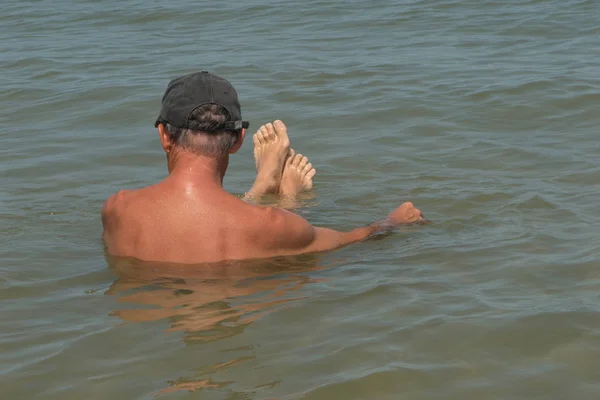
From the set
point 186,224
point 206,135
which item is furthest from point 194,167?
point 186,224

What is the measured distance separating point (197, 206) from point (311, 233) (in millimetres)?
693

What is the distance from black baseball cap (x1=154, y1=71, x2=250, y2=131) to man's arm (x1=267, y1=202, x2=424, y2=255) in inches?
19.7

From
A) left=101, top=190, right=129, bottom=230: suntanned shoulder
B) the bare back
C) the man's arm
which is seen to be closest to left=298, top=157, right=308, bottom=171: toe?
the man's arm

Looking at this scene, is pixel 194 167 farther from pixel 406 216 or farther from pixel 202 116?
pixel 406 216

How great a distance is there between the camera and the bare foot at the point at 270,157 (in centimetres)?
658

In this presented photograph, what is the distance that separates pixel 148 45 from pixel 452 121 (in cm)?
510

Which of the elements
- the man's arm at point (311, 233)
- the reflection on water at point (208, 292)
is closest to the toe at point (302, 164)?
the man's arm at point (311, 233)

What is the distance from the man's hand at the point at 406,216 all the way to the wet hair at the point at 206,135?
138 centimetres

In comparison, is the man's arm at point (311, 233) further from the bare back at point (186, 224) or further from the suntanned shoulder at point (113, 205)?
the suntanned shoulder at point (113, 205)

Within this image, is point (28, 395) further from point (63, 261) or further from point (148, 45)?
point (148, 45)

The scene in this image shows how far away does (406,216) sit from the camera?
5641 mm

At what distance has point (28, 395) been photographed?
11.8ft

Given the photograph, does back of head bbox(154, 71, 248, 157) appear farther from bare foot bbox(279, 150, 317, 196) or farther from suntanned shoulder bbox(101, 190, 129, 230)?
bare foot bbox(279, 150, 317, 196)

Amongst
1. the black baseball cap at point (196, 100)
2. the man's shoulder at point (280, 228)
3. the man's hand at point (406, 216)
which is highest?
the black baseball cap at point (196, 100)
